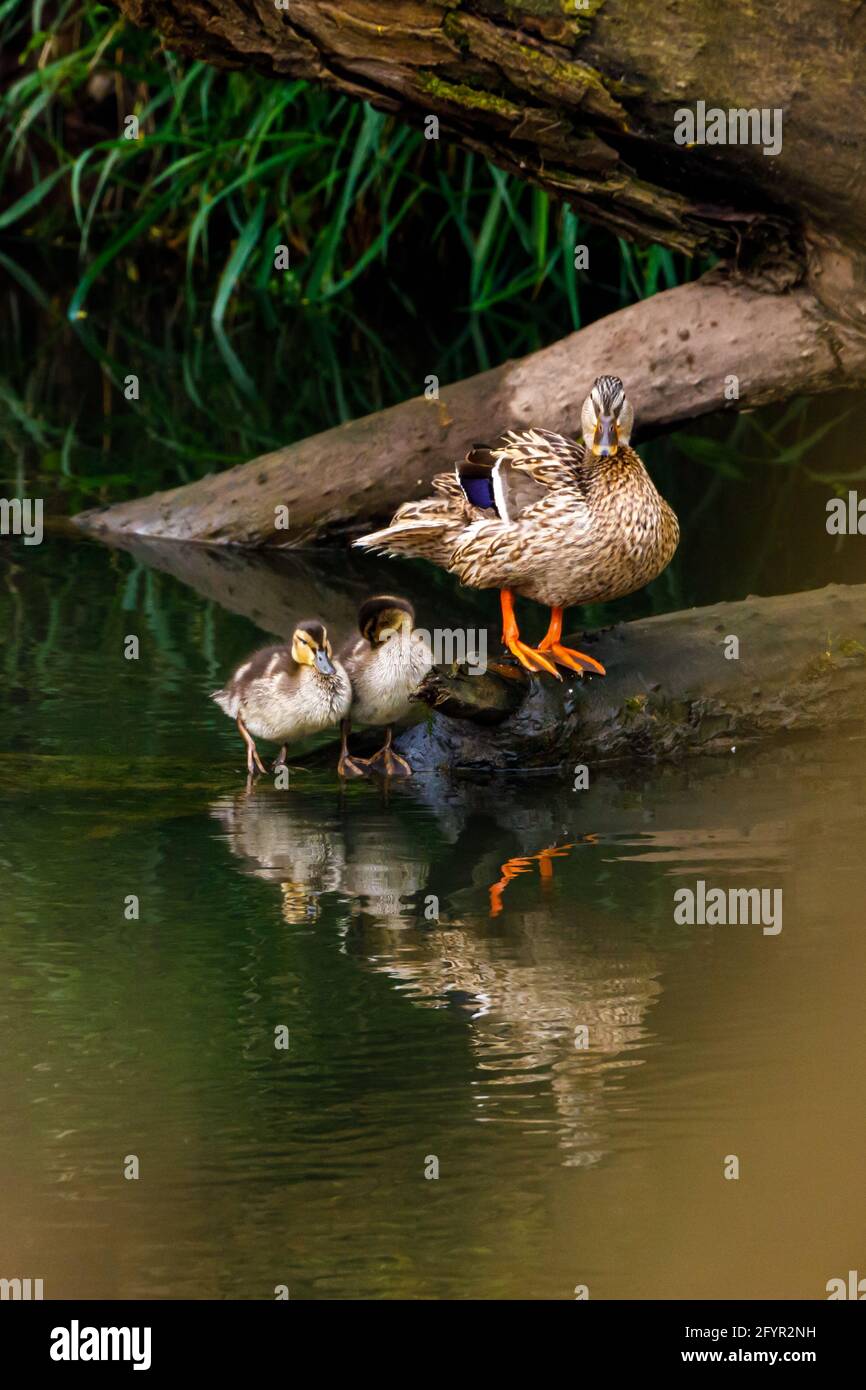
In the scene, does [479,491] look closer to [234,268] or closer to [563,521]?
[563,521]

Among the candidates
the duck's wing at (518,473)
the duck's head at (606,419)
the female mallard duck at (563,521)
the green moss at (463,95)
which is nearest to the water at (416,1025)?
the female mallard duck at (563,521)

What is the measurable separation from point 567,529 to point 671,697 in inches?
19.9

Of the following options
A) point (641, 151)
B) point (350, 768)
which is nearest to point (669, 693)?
point (350, 768)

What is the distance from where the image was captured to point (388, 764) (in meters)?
4.93

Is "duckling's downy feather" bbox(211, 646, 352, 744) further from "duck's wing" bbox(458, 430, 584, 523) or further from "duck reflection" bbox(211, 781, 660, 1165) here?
"duck's wing" bbox(458, 430, 584, 523)

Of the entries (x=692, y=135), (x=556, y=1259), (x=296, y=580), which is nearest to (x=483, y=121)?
(x=692, y=135)

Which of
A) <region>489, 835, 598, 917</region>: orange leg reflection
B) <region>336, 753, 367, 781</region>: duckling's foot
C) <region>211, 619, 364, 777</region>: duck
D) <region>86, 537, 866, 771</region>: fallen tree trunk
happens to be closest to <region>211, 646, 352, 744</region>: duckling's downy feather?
<region>211, 619, 364, 777</region>: duck

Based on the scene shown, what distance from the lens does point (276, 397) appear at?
986cm

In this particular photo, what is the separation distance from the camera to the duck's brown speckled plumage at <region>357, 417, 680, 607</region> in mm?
4988

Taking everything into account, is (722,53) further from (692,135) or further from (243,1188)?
(243,1188)

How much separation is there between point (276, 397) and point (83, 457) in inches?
57.9

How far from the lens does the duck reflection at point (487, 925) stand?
10.8 ft

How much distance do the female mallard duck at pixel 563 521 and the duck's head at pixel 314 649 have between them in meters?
0.49

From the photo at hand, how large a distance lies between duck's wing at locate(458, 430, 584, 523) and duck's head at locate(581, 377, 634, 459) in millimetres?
82
